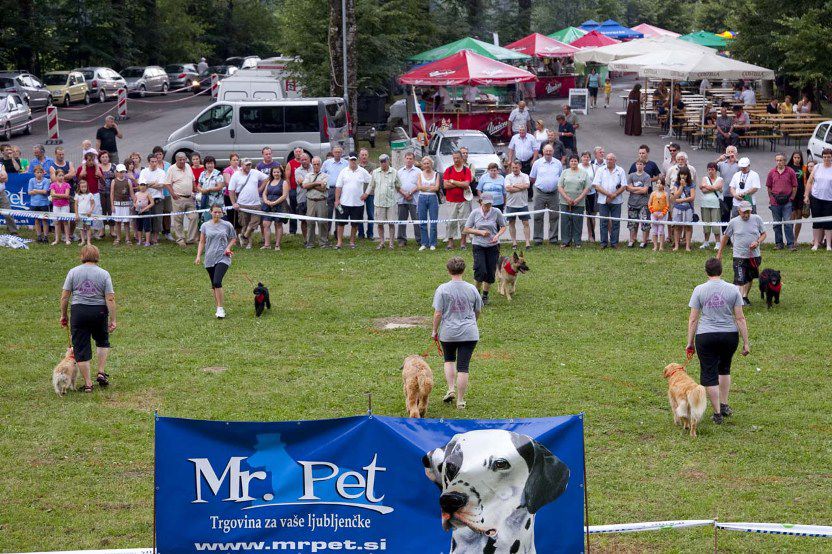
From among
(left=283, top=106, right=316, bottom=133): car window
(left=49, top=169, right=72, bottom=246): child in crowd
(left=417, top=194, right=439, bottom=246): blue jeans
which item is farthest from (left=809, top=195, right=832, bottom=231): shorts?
(left=49, top=169, right=72, bottom=246): child in crowd

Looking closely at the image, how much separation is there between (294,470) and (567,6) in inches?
2801

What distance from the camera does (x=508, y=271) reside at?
54.0 ft

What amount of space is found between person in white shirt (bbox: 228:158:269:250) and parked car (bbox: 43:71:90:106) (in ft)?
93.0

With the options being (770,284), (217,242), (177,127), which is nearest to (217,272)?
(217,242)

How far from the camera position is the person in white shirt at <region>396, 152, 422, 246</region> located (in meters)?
20.7

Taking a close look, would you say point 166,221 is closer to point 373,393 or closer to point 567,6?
point 373,393

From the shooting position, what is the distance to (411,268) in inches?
746

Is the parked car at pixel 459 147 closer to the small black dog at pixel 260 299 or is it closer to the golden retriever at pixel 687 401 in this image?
the small black dog at pixel 260 299

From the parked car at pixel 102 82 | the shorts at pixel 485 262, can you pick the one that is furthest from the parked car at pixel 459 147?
the parked car at pixel 102 82

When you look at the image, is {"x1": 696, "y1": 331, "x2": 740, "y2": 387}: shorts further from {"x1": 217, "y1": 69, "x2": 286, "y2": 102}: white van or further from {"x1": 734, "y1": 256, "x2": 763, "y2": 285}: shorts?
{"x1": 217, "y1": 69, "x2": 286, "y2": 102}: white van

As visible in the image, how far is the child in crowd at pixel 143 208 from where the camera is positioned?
832 inches

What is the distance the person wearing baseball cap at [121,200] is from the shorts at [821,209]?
13.5m

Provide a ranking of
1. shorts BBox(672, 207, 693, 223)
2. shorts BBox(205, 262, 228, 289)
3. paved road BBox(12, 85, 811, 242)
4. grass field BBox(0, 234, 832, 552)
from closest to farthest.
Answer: grass field BBox(0, 234, 832, 552)
shorts BBox(205, 262, 228, 289)
shorts BBox(672, 207, 693, 223)
paved road BBox(12, 85, 811, 242)

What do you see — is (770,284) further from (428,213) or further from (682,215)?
(428,213)
